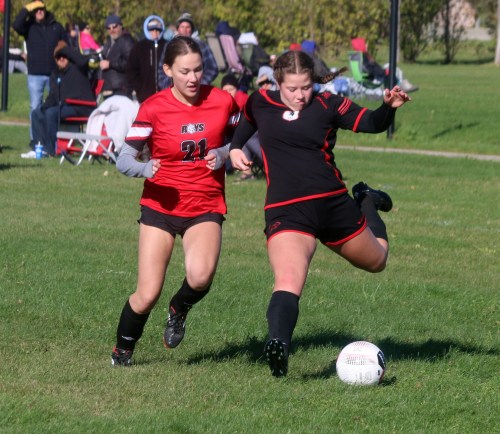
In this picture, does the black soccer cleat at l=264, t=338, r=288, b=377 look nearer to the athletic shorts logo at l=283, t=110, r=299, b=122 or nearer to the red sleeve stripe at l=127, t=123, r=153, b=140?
the athletic shorts logo at l=283, t=110, r=299, b=122

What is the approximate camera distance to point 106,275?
380 inches

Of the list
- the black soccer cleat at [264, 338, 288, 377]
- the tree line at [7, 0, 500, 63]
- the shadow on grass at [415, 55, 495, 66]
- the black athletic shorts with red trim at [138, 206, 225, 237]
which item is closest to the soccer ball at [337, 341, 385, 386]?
the black soccer cleat at [264, 338, 288, 377]

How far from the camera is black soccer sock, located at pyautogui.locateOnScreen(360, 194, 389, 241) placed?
733cm

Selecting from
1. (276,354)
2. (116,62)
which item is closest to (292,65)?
(276,354)

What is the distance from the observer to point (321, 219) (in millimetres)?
6609

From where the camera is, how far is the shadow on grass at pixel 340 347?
24.0 ft

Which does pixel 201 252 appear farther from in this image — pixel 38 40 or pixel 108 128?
pixel 38 40

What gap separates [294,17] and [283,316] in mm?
47928

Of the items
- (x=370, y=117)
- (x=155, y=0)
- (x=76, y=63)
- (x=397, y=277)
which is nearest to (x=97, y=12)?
(x=155, y=0)

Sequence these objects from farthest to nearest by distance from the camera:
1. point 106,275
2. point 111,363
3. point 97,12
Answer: point 97,12
point 106,275
point 111,363

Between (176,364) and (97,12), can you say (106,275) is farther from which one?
(97,12)

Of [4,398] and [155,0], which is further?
[155,0]

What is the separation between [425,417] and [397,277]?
14.0 feet

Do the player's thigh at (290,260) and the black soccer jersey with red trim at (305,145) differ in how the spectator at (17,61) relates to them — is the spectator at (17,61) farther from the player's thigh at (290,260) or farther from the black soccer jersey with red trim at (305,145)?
the player's thigh at (290,260)
